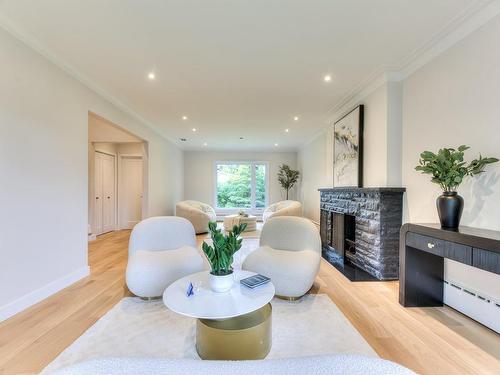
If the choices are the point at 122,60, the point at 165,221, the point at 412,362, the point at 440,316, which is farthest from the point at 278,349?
the point at 122,60

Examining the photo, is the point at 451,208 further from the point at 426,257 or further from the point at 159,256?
the point at 159,256

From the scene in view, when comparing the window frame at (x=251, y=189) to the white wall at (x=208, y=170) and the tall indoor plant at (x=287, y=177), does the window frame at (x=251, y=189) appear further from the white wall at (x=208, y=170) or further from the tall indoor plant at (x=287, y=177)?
the tall indoor plant at (x=287, y=177)

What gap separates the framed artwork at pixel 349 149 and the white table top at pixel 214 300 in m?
2.71

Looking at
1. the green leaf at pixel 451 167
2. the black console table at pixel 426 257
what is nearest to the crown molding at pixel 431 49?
the green leaf at pixel 451 167

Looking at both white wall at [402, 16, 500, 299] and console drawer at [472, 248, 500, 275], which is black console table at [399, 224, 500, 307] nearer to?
console drawer at [472, 248, 500, 275]

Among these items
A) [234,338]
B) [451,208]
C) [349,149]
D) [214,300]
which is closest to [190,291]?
[214,300]

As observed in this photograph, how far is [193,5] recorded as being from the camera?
2047 millimetres

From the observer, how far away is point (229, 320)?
181 cm

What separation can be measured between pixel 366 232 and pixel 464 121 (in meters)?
1.71

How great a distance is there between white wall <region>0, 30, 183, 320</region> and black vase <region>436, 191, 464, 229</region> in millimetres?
3923

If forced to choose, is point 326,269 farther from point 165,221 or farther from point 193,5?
point 193,5

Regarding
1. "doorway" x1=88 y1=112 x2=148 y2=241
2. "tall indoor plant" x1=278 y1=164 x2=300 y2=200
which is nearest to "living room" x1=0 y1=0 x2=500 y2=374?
"doorway" x1=88 y1=112 x2=148 y2=241

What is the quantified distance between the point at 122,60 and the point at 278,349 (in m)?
3.28

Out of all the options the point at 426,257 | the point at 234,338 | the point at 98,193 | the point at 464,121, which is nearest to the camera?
the point at 234,338
